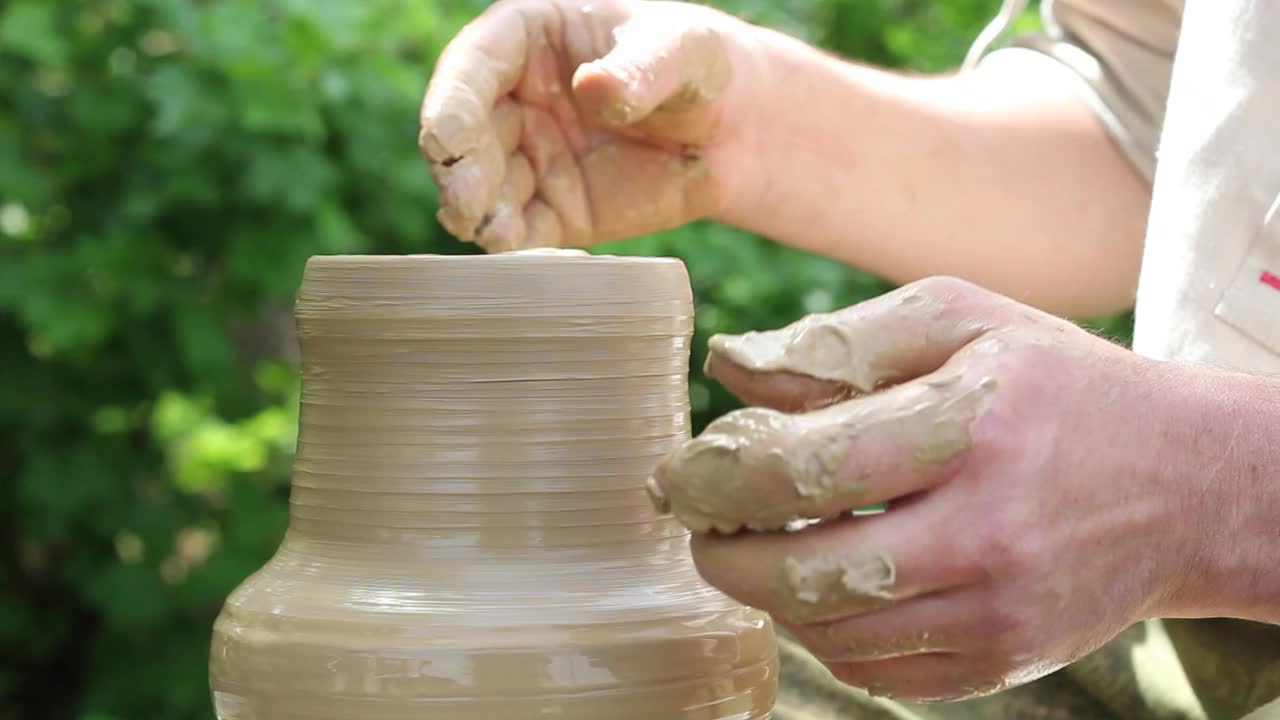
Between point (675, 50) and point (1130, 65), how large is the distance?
0.79 meters

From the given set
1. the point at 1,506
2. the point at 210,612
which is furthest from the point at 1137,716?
the point at 1,506

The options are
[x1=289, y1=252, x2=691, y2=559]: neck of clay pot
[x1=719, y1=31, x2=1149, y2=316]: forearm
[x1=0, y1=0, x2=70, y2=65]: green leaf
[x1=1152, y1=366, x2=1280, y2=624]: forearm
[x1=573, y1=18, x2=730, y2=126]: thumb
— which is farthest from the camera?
[x1=0, y1=0, x2=70, y2=65]: green leaf

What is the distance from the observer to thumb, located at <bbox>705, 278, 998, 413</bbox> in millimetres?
925

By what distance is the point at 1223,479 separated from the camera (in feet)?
3.19

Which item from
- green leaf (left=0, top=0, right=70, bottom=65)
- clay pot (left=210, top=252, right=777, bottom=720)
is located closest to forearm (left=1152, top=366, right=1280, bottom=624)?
clay pot (left=210, top=252, right=777, bottom=720)

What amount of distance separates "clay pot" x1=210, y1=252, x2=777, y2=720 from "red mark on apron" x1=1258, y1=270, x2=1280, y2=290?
0.63m

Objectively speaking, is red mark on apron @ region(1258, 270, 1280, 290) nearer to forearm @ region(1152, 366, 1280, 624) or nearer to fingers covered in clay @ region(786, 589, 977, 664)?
forearm @ region(1152, 366, 1280, 624)

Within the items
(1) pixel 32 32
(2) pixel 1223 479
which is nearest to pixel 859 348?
(2) pixel 1223 479

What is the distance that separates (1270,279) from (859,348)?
66 centimetres

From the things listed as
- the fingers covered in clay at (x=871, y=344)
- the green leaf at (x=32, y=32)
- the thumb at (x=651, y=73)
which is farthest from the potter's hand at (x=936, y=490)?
the green leaf at (x=32, y=32)

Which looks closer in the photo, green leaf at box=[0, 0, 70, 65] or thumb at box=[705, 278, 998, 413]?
thumb at box=[705, 278, 998, 413]

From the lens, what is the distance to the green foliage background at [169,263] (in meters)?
2.41

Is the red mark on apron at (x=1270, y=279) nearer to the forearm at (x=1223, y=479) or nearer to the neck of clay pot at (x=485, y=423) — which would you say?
the forearm at (x=1223, y=479)

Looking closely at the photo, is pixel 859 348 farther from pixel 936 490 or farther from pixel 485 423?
pixel 485 423
